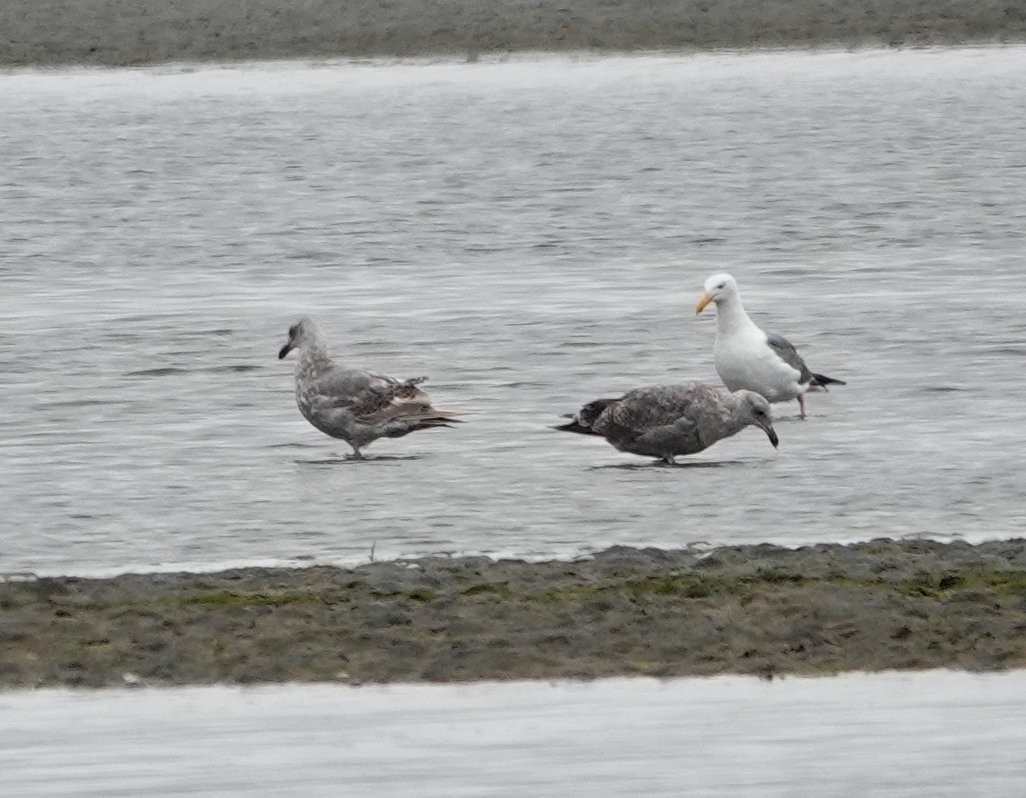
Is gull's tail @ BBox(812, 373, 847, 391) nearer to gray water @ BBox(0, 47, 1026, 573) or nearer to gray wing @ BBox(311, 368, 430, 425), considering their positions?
gray water @ BBox(0, 47, 1026, 573)

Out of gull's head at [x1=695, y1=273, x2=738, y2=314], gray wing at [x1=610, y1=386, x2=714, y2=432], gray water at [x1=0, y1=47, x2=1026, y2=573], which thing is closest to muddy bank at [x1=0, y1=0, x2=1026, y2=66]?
gray water at [x1=0, y1=47, x2=1026, y2=573]

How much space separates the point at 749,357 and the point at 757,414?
109 cm

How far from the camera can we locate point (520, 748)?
7.75m

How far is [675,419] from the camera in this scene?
13.1 metres

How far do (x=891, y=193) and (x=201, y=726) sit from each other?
1837cm

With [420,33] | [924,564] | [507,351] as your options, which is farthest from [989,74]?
[924,564]

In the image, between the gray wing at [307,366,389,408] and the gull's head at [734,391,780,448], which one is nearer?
the gull's head at [734,391,780,448]

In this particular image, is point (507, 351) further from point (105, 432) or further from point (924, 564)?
point (924, 564)

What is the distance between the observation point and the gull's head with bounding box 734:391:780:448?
1323cm

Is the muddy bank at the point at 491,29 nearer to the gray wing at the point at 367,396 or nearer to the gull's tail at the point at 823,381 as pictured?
the gull's tail at the point at 823,381

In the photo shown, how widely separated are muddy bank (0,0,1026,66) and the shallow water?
30563mm

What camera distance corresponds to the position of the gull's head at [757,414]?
1323 cm

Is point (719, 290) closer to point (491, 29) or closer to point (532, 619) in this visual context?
point (532, 619)

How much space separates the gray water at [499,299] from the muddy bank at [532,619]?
2.41ft
